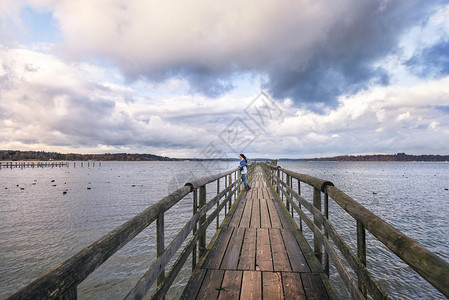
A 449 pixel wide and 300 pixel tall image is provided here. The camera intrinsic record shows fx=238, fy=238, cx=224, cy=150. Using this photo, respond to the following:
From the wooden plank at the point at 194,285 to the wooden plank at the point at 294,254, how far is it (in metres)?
1.50

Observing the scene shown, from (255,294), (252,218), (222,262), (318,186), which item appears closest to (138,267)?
(252,218)

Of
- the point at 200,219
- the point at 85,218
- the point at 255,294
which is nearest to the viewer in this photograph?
the point at 255,294

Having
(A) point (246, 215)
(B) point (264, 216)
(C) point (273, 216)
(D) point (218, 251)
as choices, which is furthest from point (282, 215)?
(D) point (218, 251)

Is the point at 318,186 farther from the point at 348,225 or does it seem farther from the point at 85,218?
the point at 85,218

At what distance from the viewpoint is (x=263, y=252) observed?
Answer: 459cm

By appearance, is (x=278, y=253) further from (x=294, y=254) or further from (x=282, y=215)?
(x=282, y=215)

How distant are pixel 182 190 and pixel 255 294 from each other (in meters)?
1.68

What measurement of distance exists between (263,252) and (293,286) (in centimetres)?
125

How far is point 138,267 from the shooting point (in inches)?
307

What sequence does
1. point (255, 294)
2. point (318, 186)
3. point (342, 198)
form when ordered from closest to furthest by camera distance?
1. point (342, 198)
2. point (255, 294)
3. point (318, 186)

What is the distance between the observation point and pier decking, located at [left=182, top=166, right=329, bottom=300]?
3.21 metres

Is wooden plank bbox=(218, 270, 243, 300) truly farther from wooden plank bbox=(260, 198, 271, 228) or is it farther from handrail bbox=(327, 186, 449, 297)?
wooden plank bbox=(260, 198, 271, 228)

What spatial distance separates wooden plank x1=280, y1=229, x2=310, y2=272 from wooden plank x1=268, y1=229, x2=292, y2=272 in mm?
80

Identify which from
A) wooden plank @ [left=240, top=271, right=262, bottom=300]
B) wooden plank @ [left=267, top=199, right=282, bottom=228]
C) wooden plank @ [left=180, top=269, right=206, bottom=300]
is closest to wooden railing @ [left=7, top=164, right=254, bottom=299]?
wooden plank @ [left=180, top=269, right=206, bottom=300]
